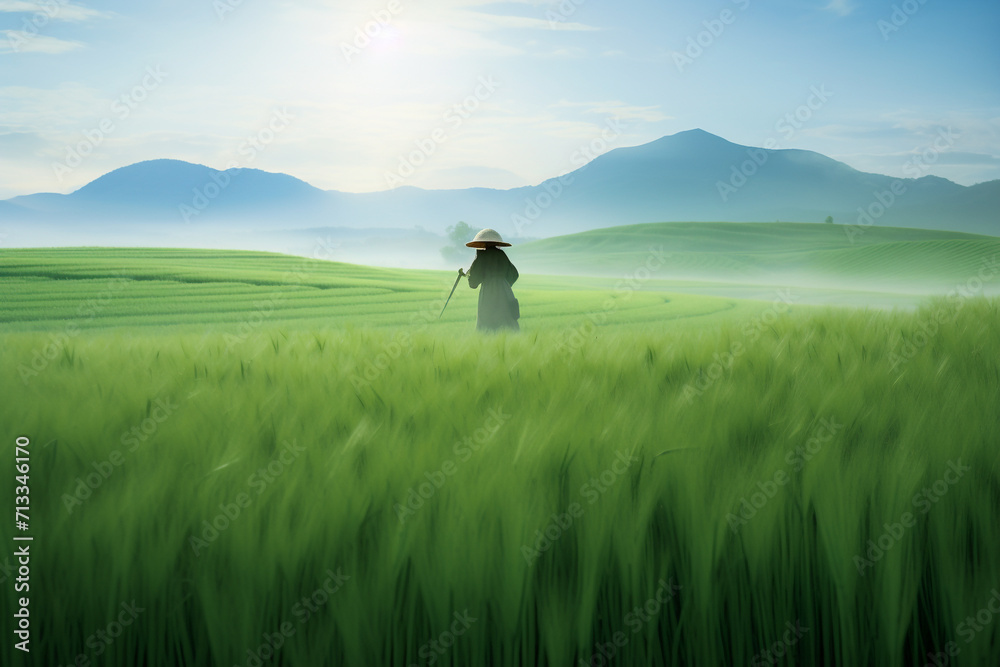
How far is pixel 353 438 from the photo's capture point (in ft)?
4.98

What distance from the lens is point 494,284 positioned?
7918 millimetres

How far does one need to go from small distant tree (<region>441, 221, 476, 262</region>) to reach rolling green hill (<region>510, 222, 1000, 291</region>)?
6619 mm

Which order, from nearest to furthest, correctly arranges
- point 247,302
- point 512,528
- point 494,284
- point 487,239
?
1. point 512,528
2. point 487,239
3. point 494,284
4. point 247,302

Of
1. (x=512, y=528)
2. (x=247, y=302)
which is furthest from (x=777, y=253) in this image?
(x=512, y=528)

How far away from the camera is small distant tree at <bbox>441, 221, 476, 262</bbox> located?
234 feet

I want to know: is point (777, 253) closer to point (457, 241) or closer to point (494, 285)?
point (457, 241)

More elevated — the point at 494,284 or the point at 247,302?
the point at 494,284

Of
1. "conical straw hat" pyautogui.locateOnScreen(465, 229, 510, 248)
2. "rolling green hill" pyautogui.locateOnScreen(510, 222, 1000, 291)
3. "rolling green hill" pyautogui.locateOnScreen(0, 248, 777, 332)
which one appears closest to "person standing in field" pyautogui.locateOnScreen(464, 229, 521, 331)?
"conical straw hat" pyautogui.locateOnScreen(465, 229, 510, 248)

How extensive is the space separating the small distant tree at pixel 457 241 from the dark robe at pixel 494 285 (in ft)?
194

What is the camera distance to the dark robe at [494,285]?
789 centimetres

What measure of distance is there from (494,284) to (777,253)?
2346 inches

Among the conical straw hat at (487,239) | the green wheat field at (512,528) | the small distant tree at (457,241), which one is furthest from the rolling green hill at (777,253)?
the green wheat field at (512,528)

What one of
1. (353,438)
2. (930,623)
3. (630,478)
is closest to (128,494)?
(353,438)

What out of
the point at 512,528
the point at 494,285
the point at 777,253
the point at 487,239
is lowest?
the point at 512,528
